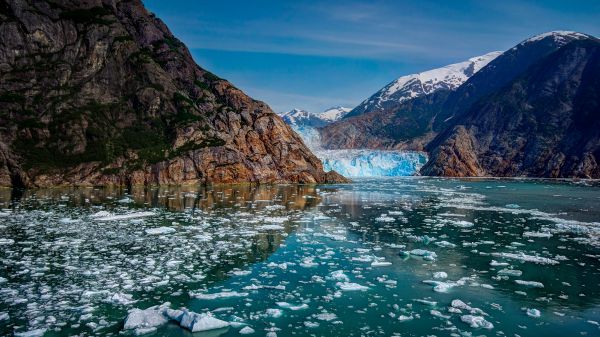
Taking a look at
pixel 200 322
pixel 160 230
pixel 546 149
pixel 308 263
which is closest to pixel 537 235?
pixel 308 263

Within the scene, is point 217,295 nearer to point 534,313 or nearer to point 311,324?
point 311,324

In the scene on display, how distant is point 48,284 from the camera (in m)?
16.5

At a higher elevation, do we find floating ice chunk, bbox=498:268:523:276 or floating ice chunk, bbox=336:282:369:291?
floating ice chunk, bbox=498:268:523:276

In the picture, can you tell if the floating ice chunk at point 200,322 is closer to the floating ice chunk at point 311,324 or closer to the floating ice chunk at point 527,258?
the floating ice chunk at point 311,324

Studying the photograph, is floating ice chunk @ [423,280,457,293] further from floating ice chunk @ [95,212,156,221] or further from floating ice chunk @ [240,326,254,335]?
floating ice chunk @ [95,212,156,221]

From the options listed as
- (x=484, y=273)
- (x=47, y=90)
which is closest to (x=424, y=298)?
(x=484, y=273)

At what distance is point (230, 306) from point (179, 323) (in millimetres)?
2225

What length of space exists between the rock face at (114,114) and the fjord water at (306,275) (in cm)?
5529

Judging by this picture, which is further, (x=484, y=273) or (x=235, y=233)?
(x=235, y=233)

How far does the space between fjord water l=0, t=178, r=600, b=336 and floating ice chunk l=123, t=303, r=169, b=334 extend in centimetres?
26

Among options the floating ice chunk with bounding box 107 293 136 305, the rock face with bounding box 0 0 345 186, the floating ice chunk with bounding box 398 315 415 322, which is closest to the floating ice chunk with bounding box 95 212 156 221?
the floating ice chunk with bounding box 107 293 136 305

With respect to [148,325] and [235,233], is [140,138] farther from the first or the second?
[148,325]

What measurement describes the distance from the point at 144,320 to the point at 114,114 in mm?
101052

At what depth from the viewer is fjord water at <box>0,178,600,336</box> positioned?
13.2 meters
